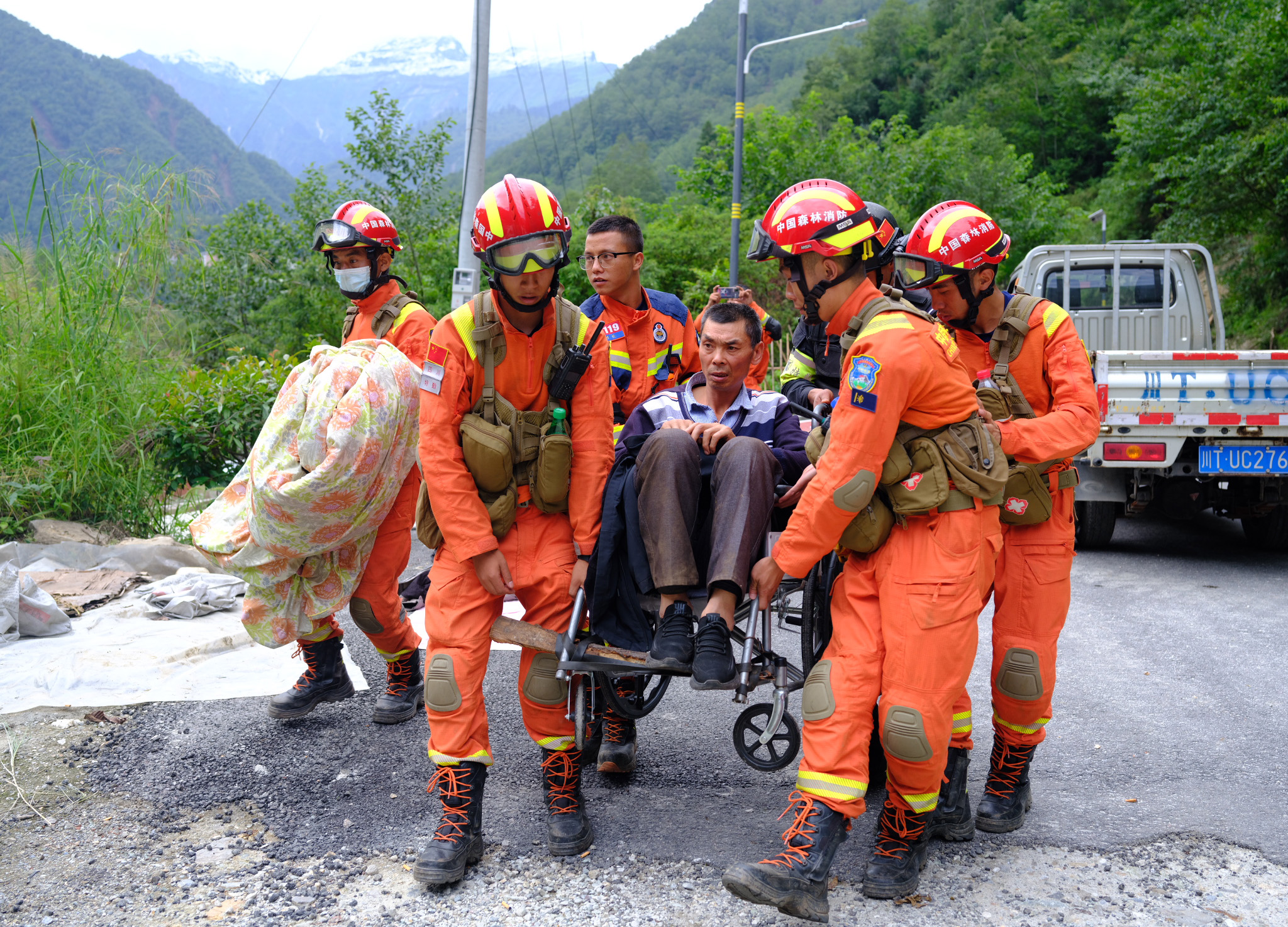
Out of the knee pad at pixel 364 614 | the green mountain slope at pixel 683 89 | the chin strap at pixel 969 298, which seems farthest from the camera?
the green mountain slope at pixel 683 89

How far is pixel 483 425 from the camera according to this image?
332 centimetres

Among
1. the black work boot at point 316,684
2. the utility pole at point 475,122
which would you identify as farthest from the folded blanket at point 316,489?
the utility pole at point 475,122

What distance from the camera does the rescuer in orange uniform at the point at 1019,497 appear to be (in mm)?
3389

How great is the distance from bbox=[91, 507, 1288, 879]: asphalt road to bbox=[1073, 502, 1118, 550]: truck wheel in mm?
2267

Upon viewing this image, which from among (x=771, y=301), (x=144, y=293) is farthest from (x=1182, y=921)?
(x=771, y=301)

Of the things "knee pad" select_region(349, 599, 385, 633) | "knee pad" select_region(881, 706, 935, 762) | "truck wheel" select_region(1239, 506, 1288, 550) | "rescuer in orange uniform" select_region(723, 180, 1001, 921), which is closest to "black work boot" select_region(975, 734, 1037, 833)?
"rescuer in orange uniform" select_region(723, 180, 1001, 921)

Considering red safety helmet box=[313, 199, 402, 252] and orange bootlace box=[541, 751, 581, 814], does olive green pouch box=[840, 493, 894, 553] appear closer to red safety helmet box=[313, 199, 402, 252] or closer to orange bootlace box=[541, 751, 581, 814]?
orange bootlace box=[541, 751, 581, 814]

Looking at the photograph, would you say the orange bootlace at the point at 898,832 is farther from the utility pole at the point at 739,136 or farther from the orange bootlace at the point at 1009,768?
the utility pole at the point at 739,136

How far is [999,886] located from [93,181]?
21.1 ft

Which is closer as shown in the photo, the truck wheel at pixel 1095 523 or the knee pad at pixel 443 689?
the knee pad at pixel 443 689

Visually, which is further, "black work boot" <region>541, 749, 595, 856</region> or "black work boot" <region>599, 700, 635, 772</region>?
"black work boot" <region>599, 700, 635, 772</region>

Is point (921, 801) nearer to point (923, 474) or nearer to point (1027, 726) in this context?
point (1027, 726)

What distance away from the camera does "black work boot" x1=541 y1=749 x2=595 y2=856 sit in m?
3.24

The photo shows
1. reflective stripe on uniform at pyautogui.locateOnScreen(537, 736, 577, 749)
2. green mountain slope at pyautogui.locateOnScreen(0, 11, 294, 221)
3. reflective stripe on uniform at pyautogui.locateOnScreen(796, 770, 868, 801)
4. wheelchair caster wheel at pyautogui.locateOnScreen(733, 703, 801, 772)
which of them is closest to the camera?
reflective stripe on uniform at pyautogui.locateOnScreen(796, 770, 868, 801)
